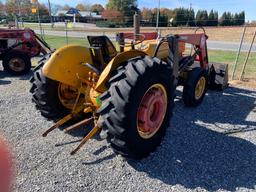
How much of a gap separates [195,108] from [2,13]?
52681 millimetres

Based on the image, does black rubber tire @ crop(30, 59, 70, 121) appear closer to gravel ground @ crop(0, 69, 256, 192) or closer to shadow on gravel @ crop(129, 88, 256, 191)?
gravel ground @ crop(0, 69, 256, 192)

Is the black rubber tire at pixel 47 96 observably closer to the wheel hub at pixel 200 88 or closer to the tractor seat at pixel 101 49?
the tractor seat at pixel 101 49

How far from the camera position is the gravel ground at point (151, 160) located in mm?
3115

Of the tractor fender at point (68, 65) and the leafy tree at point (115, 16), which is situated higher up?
the leafy tree at point (115, 16)

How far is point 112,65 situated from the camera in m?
3.41

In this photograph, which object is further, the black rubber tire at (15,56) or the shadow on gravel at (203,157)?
the black rubber tire at (15,56)

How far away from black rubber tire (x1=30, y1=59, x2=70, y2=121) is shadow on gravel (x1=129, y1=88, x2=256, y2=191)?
4.75 feet

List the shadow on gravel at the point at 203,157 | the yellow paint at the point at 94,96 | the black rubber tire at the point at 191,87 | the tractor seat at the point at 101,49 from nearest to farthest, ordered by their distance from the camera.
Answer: the shadow on gravel at the point at 203,157
the yellow paint at the point at 94,96
the tractor seat at the point at 101,49
the black rubber tire at the point at 191,87

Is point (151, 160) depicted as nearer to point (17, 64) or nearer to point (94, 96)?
point (94, 96)

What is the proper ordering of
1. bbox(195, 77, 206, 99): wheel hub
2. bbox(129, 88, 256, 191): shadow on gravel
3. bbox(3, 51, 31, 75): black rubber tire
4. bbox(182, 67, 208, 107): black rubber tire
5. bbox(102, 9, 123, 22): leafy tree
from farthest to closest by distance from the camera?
bbox(102, 9, 123, 22): leafy tree
bbox(3, 51, 31, 75): black rubber tire
bbox(195, 77, 206, 99): wheel hub
bbox(182, 67, 208, 107): black rubber tire
bbox(129, 88, 256, 191): shadow on gravel

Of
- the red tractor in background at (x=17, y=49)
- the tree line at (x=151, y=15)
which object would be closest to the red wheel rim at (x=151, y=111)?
the red tractor in background at (x=17, y=49)

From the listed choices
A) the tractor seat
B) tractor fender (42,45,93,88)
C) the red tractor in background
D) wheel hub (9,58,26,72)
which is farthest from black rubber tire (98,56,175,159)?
wheel hub (9,58,26,72)

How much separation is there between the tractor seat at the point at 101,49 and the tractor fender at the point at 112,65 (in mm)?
525

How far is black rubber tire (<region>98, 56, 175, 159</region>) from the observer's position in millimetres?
3031
